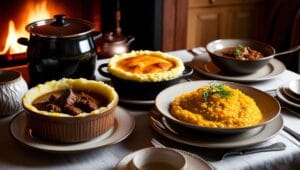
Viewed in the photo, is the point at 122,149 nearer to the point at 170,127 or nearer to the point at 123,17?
the point at 170,127

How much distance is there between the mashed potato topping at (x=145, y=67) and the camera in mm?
1275

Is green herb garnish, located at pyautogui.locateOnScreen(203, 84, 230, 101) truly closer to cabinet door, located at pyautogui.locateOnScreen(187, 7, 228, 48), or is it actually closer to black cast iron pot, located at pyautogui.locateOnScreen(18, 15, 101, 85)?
black cast iron pot, located at pyautogui.locateOnScreen(18, 15, 101, 85)

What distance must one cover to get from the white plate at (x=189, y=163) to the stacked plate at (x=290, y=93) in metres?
0.41

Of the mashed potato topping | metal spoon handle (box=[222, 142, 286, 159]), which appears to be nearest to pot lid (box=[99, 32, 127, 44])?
the mashed potato topping

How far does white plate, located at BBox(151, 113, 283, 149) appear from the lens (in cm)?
108

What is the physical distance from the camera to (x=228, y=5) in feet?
10.0

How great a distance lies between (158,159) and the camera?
3.24ft

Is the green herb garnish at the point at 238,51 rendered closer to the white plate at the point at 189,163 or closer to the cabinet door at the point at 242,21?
the white plate at the point at 189,163

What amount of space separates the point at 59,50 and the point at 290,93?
637 mm

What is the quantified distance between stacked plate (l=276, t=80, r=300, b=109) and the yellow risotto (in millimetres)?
157

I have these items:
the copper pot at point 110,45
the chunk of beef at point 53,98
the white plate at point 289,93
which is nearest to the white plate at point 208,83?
the white plate at point 289,93

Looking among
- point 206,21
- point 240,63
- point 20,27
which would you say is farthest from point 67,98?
point 206,21

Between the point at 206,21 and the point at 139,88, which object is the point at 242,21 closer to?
the point at 206,21

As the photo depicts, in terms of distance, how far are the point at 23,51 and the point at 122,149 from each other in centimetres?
185
